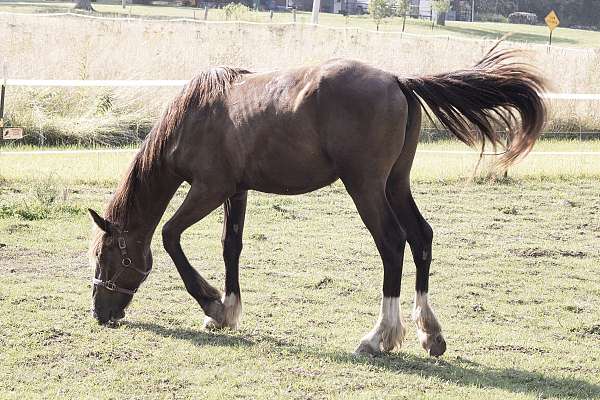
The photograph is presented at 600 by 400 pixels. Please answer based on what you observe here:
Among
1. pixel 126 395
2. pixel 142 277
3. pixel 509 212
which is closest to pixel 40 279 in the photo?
pixel 142 277

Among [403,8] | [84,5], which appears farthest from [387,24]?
[84,5]

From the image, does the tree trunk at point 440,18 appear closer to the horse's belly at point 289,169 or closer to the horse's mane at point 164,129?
the horse's mane at point 164,129

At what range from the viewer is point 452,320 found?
643cm

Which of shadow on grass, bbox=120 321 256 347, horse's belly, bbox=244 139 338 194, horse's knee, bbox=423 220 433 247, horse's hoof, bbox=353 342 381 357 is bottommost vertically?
A: shadow on grass, bbox=120 321 256 347

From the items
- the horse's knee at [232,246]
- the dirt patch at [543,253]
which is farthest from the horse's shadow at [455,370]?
the dirt patch at [543,253]

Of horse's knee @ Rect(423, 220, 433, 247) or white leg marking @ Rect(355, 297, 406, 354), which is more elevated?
horse's knee @ Rect(423, 220, 433, 247)

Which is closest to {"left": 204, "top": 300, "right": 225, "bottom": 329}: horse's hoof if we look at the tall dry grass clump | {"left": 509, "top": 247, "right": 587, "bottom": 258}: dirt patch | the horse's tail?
the horse's tail

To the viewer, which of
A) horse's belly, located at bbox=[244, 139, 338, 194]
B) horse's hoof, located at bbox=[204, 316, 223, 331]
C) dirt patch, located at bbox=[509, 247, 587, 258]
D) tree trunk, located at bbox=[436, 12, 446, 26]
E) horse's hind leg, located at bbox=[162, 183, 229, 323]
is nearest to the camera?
horse's belly, located at bbox=[244, 139, 338, 194]

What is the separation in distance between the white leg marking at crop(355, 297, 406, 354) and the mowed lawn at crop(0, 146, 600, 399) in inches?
4.4

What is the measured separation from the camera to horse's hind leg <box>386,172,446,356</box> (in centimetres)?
566

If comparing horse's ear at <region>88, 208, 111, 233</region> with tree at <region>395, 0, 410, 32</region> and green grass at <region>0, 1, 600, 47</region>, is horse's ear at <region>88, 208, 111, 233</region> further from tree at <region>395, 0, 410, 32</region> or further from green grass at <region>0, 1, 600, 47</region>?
tree at <region>395, 0, 410, 32</region>

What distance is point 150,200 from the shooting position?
612cm

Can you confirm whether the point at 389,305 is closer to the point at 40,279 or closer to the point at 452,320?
the point at 452,320

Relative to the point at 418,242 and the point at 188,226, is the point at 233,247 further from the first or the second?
the point at 418,242
